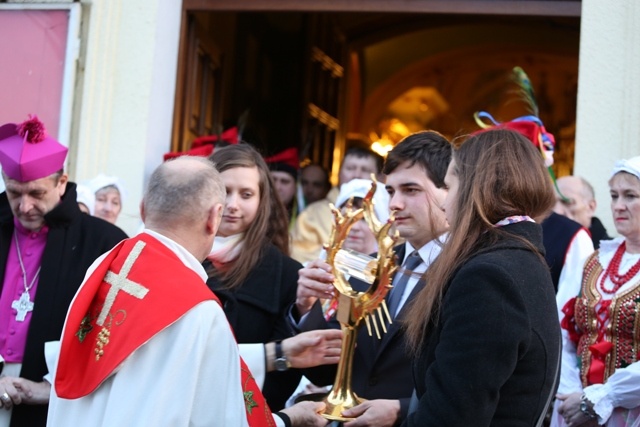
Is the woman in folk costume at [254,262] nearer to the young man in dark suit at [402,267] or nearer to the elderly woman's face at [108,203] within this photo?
the young man in dark suit at [402,267]

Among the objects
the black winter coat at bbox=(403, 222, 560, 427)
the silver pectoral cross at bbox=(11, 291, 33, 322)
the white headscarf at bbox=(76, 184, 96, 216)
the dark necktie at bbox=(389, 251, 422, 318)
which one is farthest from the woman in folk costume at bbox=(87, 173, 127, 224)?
the black winter coat at bbox=(403, 222, 560, 427)

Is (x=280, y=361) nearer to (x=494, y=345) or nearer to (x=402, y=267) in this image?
(x=402, y=267)

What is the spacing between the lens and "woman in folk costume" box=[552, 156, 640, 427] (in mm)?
3889

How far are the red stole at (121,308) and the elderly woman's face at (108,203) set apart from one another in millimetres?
→ 2926

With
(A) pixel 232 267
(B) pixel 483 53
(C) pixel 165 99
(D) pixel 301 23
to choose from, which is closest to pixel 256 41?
(D) pixel 301 23

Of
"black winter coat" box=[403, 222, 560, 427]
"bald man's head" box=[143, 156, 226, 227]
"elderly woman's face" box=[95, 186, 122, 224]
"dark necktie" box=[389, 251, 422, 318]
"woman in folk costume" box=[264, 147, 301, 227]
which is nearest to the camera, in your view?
"black winter coat" box=[403, 222, 560, 427]

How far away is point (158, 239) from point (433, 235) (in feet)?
3.55

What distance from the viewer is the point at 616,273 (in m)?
4.25

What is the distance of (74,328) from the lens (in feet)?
8.89

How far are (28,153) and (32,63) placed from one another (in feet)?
Result: 7.62

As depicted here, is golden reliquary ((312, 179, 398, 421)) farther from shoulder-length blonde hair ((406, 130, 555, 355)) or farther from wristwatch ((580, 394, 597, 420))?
wristwatch ((580, 394, 597, 420))

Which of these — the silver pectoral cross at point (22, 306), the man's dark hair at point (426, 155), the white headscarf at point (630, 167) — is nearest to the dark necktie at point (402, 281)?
the man's dark hair at point (426, 155)

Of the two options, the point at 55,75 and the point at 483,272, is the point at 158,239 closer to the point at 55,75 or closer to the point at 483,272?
the point at 483,272

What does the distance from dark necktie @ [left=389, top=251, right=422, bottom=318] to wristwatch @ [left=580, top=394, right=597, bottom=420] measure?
3.63 ft
